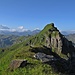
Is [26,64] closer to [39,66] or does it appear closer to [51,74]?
[39,66]

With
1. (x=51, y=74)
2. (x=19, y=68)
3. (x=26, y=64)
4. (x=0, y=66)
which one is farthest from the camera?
(x=0, y=66)

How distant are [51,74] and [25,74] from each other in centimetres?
508

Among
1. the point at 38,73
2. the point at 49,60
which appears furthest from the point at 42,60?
the point at 38,73

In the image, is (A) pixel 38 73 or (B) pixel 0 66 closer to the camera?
(A) pixel 38 73

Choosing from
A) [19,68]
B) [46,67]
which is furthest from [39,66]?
[19,68]

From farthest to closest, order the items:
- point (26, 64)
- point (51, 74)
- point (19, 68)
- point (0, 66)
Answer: point (0, 66)
point (26, 64)
point (19, 68)
point (51, 74)

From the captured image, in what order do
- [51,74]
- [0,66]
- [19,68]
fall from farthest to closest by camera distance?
[0,66] < [19,68] < [51,74]

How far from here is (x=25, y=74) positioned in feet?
130

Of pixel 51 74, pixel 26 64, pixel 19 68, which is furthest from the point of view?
pixel 26 64

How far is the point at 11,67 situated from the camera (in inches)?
1704

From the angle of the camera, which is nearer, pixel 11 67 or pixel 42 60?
pixel 11 67

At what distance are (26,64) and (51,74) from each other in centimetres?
808

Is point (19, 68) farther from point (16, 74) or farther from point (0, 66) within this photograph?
point (0, 66)

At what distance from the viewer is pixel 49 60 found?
5141cm
